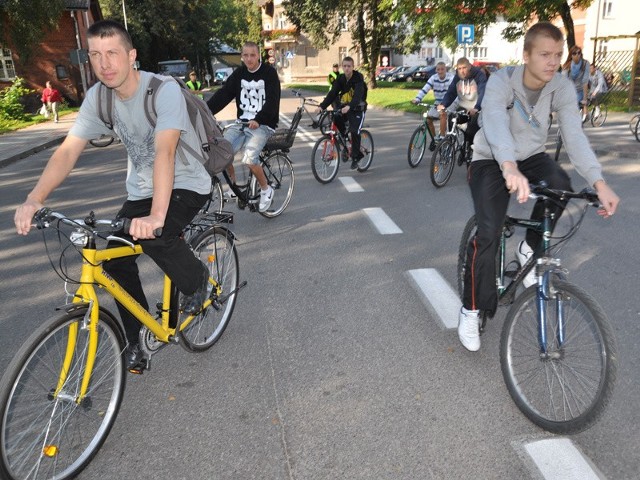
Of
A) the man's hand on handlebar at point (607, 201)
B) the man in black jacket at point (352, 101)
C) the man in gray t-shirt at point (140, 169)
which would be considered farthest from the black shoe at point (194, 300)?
the man in black jacket at point (352, 101)

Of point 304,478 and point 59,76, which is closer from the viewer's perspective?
point 304,478

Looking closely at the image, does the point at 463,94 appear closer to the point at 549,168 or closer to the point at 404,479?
the point at 549,168

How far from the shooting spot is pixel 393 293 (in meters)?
4.68

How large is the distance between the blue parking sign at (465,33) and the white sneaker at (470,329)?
16.1 meters

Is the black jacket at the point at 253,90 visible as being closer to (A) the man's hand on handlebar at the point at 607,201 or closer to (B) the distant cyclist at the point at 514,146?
(B) the distant cyclist at the point at 514,146

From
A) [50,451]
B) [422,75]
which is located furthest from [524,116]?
[422,75]

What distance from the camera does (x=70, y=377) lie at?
2539 millimetres

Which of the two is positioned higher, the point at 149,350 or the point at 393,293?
the point at 149,350

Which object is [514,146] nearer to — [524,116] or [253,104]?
[524,116]

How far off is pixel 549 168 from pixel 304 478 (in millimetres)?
2230

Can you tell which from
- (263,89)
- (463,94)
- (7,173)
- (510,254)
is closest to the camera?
(510,254)

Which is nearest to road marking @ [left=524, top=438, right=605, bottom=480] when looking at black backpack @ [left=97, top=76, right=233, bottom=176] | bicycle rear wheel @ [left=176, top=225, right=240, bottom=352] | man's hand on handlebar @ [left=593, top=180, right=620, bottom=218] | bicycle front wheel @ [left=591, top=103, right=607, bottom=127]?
man's hand on handlebar @ [left=593, top=180, right=620, bottom=218]

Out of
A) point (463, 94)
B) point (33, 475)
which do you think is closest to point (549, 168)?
point (33, 475)

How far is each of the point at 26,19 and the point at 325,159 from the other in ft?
63.5
